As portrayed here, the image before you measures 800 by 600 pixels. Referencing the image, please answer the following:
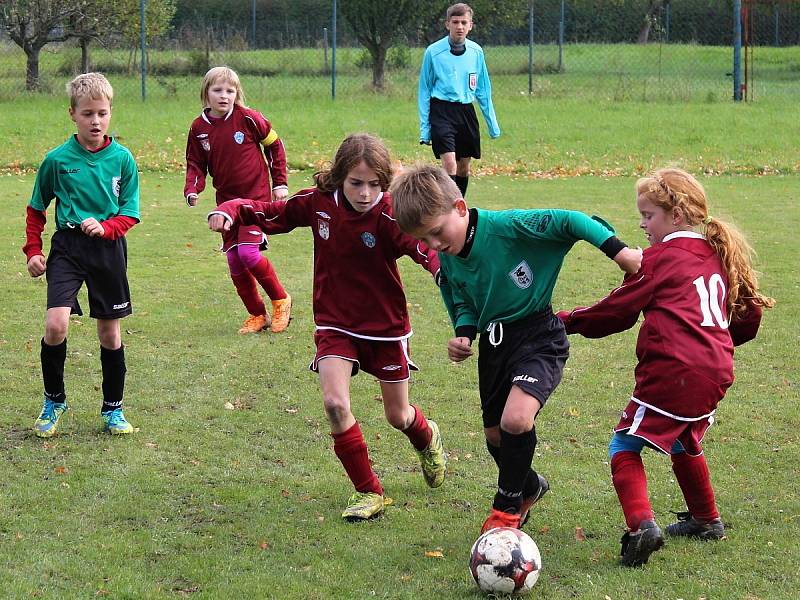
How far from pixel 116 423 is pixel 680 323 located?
10.1 ft

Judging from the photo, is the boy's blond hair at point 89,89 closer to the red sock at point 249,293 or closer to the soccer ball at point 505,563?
the red sock at point 249,293

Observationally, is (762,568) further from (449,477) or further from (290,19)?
(290,19)

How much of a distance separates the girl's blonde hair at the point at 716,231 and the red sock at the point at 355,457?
157 cm

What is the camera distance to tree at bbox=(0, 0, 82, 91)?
24.3 meters

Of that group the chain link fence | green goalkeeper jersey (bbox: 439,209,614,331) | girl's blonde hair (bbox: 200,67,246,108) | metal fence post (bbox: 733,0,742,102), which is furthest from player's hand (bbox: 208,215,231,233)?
metal fence post (bbox: 733,0,742,102)

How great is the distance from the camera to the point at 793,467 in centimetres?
533

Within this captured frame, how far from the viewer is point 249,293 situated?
26.7 feet

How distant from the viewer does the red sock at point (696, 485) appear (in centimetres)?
442

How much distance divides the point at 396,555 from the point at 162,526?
1.01 m

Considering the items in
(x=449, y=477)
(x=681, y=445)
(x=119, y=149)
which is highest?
(x=119, y=149)

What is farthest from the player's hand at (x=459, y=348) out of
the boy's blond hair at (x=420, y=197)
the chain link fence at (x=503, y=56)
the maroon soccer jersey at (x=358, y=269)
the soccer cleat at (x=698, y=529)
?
the chain link fence at (x=503, y=56)

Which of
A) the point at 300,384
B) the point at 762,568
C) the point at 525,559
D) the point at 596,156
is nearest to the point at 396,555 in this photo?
the point at 525,559

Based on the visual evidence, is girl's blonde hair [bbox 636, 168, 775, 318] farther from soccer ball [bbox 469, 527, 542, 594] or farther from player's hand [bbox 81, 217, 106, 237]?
player's hand [bbox 81, 217, 106, 237]

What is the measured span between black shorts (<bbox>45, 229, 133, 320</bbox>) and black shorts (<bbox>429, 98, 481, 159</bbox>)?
640cm
